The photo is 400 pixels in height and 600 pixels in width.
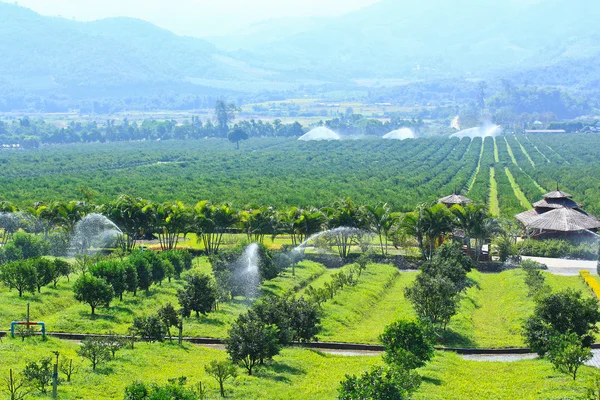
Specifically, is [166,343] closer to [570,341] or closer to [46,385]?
[46,385]

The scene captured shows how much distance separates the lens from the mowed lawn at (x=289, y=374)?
2994 cm

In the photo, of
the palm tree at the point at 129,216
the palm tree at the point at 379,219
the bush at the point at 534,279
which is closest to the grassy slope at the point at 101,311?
the palm tree at the point at 129,216

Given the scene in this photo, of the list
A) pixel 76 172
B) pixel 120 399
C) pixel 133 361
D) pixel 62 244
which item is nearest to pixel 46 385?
pixel 120 399

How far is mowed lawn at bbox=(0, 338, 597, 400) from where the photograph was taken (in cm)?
2994

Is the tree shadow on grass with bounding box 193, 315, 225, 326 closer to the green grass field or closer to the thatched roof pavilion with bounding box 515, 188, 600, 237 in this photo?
the green grass field

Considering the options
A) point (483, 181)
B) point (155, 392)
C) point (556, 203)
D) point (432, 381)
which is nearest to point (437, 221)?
point (556, 203)

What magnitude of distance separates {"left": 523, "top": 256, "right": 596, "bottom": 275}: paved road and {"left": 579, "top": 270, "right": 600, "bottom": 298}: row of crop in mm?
1907

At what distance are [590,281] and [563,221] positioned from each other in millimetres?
15732

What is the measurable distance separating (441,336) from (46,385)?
1963cm

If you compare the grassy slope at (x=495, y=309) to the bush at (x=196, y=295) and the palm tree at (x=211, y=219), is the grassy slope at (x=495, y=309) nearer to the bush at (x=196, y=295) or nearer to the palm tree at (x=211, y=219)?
the bush at (x=196, y=295)

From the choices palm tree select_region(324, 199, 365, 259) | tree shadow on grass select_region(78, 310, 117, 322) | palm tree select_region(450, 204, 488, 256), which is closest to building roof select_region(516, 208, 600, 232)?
palm tree select_region(450, 204, 488, 256)

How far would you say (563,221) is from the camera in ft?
223

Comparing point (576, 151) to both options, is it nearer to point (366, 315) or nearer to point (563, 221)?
point (563, 221)

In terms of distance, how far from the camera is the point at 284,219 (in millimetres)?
64125
